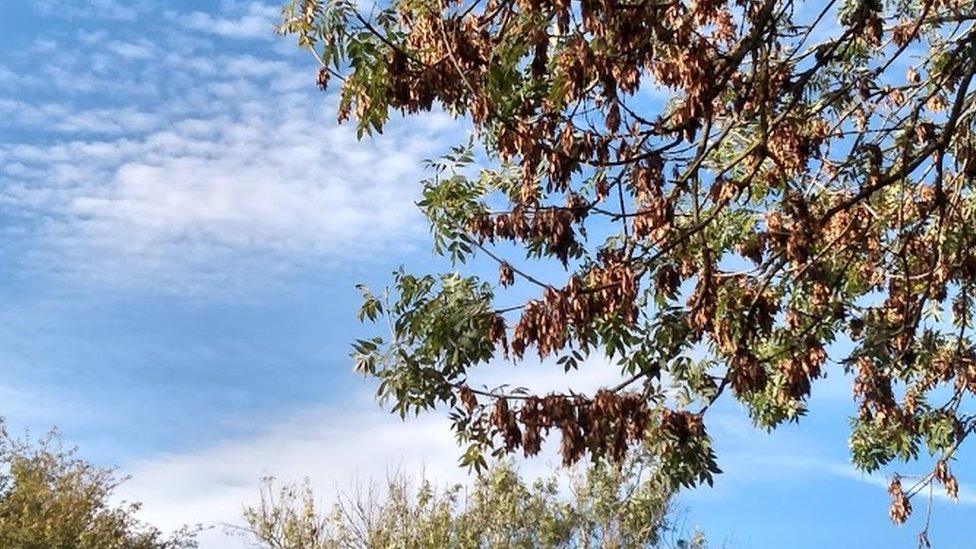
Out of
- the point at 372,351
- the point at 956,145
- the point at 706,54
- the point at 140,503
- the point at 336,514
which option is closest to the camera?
the point at 706,54

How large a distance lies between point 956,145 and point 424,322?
156 inches

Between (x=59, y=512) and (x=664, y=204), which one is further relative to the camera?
(x=59, y=512)

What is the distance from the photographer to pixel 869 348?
8.09 metres

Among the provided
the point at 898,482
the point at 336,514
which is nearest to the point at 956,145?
the point at 898,482

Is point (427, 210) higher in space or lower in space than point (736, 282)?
higher

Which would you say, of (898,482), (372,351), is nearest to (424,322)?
(372,351)

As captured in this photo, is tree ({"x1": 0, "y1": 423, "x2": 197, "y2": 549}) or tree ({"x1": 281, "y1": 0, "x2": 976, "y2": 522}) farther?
tree ({"x1": 0, "y1": 423, "x2": 197, "y2": 549})

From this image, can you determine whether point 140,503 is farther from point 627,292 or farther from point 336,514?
point 627,292

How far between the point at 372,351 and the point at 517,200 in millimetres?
1654

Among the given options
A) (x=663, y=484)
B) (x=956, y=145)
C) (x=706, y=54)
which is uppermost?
(x=956, y=145)

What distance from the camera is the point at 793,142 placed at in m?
7.15

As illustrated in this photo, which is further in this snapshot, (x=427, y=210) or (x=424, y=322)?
(x=427, y=210)

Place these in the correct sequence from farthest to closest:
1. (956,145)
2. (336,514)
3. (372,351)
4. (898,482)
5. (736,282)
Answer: (336,514) < (898,482) < (956,145) < (736,282) < (372,351)

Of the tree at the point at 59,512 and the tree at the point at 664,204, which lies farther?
the tree at the point at 59,512
